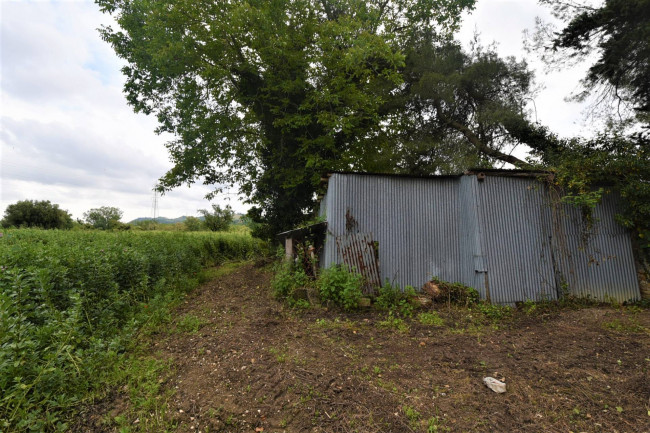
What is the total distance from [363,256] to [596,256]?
18.9 feet

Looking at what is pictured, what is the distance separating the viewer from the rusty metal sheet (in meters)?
7.05

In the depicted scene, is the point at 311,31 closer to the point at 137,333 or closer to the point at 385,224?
the point at 385,224

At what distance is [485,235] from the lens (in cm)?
677

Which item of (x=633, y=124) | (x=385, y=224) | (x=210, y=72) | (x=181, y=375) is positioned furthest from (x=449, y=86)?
(x=181, y=375)

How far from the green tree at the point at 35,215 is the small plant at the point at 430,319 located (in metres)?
35.0

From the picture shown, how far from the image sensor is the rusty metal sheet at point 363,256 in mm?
7047

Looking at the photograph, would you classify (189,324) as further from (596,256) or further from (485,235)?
(596,256)

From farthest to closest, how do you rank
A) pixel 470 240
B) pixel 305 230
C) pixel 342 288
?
pixel 305 230
pixel 470 240
pixel 342 288

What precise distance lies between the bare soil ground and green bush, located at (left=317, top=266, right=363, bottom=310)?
0.34m

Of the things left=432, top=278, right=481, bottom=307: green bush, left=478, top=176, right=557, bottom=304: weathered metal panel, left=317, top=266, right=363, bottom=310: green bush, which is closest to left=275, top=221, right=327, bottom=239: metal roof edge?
left=317, top=266, right=363, bottom=310: green bush

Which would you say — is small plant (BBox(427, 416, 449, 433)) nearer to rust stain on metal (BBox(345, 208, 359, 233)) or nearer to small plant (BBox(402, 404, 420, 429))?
small plant (BBox(402, 404, 420, 429))

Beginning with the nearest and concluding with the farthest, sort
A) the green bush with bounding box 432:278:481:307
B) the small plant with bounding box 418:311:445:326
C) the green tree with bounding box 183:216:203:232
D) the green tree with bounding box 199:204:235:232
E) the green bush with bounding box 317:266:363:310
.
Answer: the small plant with bounding box 418:311:445:326 → the green bush with bounding box 317:266:363:310 → the green bush with bounding box 432:278:481:307 → the green tree with bounding box 199:204:235:232 → the green tree with bounding box 183:216:203:232

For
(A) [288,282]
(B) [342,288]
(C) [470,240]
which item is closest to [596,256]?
(C) [470,240]

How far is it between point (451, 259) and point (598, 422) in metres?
4.54
